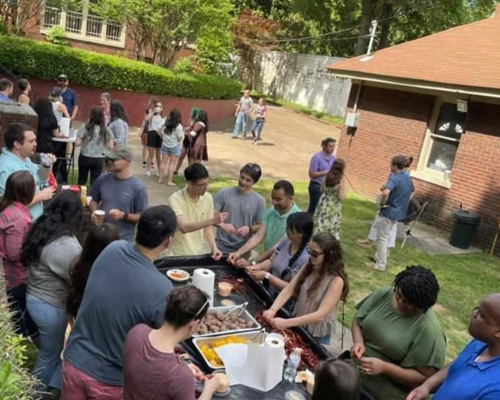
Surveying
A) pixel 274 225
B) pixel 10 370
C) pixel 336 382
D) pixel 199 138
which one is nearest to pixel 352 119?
pixel 199 138

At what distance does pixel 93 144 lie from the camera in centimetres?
720

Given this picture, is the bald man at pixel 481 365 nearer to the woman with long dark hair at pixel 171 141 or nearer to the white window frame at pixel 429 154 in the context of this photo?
the woman with long dark hair at pixel 171 141

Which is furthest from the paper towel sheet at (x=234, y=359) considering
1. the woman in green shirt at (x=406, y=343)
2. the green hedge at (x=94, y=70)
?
the green hedge at (x=94, y=70)

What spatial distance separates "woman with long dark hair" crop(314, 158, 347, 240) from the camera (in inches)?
260

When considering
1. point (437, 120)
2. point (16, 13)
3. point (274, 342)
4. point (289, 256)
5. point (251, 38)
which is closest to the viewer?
point (274, 342)

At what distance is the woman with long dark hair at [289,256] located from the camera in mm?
3816

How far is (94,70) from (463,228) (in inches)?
470

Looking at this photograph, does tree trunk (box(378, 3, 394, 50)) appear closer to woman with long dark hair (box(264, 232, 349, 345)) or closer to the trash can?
the trash can

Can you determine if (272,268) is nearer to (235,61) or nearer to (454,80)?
(454,80)

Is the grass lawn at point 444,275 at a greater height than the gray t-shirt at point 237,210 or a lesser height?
lesser

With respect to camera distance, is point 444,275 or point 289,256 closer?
point 289,256

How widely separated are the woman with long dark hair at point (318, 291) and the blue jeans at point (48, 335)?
1504 mm

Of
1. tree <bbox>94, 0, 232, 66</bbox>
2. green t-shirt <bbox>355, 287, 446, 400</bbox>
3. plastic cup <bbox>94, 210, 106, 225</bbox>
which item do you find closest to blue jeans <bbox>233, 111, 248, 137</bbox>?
tree <bbox>94, 0, 232, 66</bbox>

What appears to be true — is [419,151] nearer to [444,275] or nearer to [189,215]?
[444,275]
